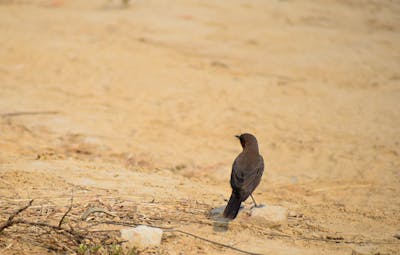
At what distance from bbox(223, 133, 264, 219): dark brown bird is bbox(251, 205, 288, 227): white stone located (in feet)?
0.68

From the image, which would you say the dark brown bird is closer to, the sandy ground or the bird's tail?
the bird's tail

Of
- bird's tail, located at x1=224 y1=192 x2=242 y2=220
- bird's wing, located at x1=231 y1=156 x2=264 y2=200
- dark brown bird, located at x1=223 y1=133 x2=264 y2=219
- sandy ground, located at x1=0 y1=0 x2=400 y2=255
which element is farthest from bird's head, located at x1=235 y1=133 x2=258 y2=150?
bird's tail, located at x1=224 y1=192 x2=242 y2=220

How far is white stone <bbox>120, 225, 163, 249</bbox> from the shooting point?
4.46 metres

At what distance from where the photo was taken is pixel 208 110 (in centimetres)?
994

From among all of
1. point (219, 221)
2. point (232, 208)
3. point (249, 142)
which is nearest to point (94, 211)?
point (219, 221)

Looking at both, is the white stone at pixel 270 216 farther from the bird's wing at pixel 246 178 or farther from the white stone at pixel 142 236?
the white stone at pixel 142 236

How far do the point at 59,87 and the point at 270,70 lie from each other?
4.35m

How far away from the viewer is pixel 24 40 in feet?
41.9

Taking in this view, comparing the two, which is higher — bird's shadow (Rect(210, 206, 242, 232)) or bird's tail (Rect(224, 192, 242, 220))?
bird's tail (Rect(224, 192, 242, 220))

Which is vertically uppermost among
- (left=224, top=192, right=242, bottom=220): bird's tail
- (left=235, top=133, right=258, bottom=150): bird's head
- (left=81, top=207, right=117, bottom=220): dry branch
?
(left=235, top=133, right=258, bottom=150): bird's head

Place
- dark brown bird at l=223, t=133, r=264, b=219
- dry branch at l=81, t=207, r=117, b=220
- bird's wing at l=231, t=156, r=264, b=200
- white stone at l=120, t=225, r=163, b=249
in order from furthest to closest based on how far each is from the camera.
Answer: bird's wing at l=231, t=156, r=264, b=200 < dark brown bird at l=223, t=133, r=264, b=219 < dry branch at l=81, t=207, r=117, b=220 < white stone at l=120, t=225, r=163, b=249

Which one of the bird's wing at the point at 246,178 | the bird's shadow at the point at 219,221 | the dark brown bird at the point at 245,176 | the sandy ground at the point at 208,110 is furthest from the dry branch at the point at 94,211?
the bird's wing at the point at 246,178

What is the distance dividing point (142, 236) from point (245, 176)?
4.55 feet

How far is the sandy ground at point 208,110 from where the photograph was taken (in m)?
5.90
